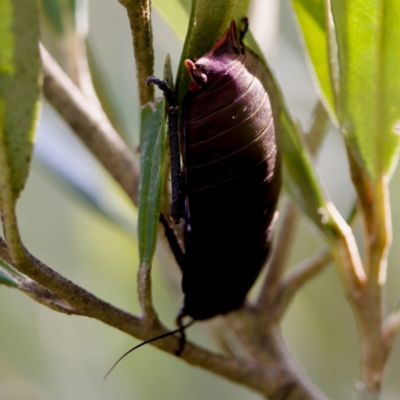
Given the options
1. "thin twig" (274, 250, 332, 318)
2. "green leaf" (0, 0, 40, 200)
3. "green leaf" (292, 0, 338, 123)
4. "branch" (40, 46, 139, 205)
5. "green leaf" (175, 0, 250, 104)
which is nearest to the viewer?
"green leaf" (0, 0, 40, 200)

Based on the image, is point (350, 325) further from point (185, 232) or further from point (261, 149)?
point (261, 149)

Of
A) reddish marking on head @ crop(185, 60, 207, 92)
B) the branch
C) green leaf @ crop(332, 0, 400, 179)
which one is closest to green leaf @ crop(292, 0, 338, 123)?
green leaf @ crop(332, 0, 400, 179)

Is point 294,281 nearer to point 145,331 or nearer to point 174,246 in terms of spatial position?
point 174,246

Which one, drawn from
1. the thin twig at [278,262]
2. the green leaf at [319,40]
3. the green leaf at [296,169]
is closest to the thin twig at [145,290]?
the green leaf at [296,169]

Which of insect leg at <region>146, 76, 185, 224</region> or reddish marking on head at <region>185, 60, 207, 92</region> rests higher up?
reddish marking on head at <region>185, 60, 207, 92</region>

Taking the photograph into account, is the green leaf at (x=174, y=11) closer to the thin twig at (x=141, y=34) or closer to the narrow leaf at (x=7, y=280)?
the thin twig at (x=141, y=34)

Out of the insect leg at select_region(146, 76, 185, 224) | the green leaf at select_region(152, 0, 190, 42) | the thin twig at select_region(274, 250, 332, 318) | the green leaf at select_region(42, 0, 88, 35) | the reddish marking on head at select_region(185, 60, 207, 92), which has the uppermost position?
the green leaf at select_region(42, 0, 88, 35)

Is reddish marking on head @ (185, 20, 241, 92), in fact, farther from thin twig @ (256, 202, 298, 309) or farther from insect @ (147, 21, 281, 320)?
thin twig @ (256, 202, 298, 309)

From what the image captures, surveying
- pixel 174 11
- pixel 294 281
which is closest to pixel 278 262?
pixel 294 281

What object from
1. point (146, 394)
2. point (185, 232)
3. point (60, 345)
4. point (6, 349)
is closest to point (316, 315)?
point (146, 394)
